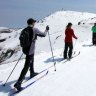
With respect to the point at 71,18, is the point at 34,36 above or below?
above

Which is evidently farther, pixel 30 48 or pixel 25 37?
pixel 30 48

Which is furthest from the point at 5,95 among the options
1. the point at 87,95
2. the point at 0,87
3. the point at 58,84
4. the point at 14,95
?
the point at 87,95

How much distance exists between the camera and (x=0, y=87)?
1130cm

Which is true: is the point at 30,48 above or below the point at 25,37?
below

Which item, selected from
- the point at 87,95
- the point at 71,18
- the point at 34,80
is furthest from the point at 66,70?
the point at 71,18

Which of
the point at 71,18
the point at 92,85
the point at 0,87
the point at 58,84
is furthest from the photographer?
the point at 71,18

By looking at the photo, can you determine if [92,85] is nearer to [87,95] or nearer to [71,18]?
[87,95]

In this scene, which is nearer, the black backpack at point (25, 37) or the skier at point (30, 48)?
the black backpack at point (25, 37)

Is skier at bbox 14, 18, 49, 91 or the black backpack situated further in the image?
skier at bbox 14, 18, 49, 91

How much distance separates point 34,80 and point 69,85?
181 centimetres

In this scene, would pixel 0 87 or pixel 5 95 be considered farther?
pixel 0 87

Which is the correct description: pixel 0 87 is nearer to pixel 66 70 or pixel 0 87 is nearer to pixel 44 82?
pixel 44 82

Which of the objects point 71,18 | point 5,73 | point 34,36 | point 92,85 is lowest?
point 71,18

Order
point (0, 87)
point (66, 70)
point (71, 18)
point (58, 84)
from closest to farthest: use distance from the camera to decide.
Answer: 1. point (58, 84)
2. point (0, 87)
3. point (66, 70)
4. point (71, 18)
